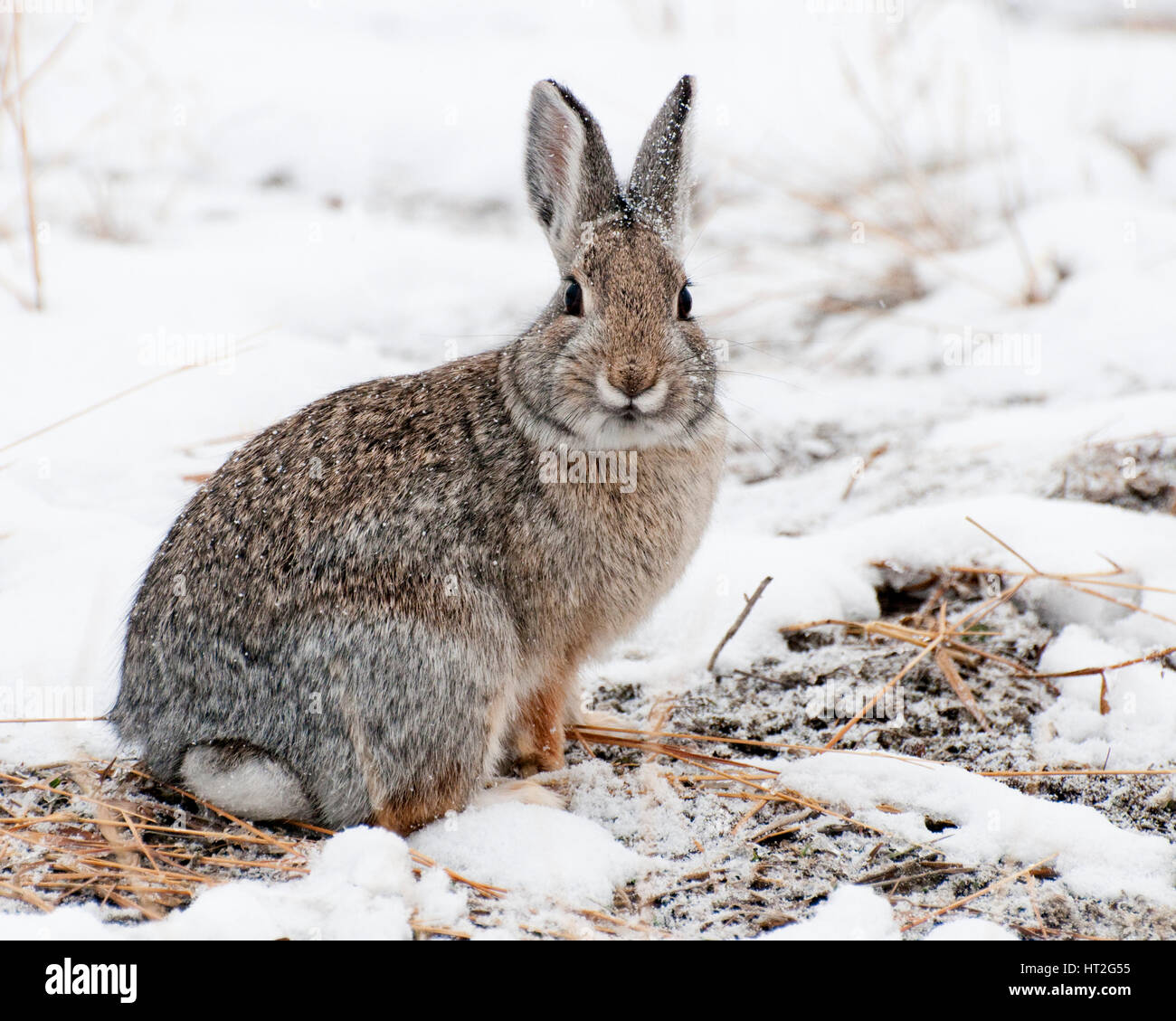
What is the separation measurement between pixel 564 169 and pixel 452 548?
4.12 feet

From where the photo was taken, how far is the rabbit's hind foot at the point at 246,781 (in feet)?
10.2

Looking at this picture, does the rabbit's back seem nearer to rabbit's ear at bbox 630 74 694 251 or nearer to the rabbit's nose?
the rabbit's nose

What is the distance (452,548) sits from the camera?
3.28 metres

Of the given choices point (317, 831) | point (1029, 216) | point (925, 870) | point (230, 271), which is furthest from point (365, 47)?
point (925, 870)

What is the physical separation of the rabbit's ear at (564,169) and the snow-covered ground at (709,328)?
4.07 ft

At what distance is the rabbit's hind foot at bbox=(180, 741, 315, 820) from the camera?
312 cm

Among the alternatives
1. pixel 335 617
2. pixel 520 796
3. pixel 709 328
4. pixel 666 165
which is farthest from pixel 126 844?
pixel 709 328

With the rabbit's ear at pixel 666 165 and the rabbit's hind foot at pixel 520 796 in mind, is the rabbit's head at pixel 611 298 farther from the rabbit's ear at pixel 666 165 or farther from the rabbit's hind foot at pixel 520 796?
the rabbit's hind foot at pixel 520 796

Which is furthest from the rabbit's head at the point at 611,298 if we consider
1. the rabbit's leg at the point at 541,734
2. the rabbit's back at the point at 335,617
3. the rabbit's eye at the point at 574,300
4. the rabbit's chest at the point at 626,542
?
the rabbit's leg at the point at 541,734

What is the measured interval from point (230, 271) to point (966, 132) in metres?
4.90

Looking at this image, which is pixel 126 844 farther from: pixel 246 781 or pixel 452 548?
pixel 452 548

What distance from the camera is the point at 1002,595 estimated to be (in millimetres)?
4098

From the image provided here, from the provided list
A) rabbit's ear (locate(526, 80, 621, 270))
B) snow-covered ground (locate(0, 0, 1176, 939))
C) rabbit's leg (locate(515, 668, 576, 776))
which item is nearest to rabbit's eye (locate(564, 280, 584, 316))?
rabbit's ear (locate(526, 80, 621, 270))
